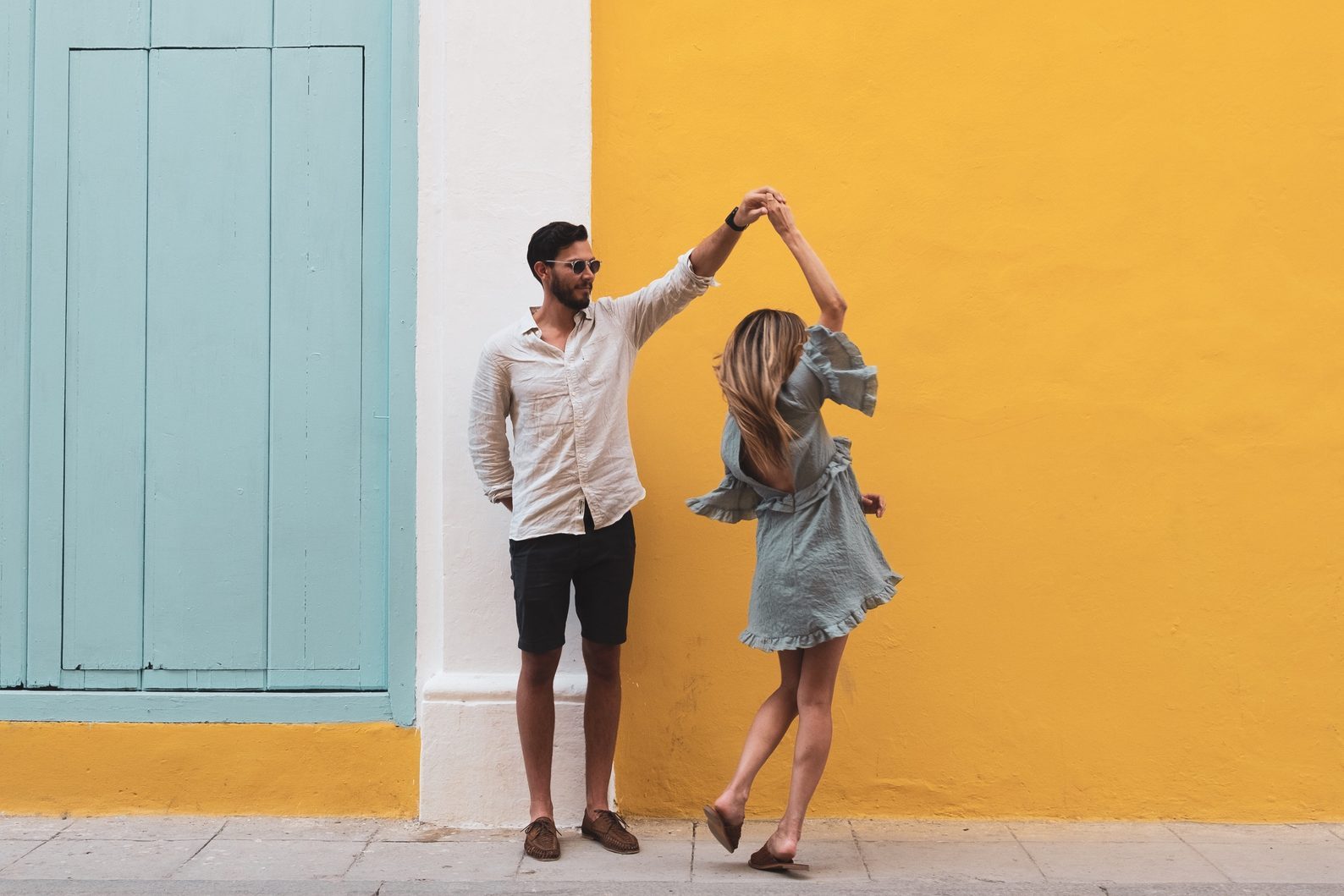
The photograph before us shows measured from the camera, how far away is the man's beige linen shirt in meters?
3.64

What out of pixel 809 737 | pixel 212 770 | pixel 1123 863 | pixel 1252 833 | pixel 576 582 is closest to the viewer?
pixel 809 737

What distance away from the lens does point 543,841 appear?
364cm

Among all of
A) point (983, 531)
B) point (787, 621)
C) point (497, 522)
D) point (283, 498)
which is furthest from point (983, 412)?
point (283, 498)

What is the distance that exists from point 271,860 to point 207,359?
1.66 meters

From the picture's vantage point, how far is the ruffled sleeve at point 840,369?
3336mm

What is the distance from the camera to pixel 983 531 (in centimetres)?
398

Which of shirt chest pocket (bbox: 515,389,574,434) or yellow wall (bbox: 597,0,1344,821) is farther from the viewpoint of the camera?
yellow wall (bbox: 597,0,1344,821)

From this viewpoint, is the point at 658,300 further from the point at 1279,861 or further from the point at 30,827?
the point at 30,827

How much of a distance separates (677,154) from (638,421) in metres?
0.90

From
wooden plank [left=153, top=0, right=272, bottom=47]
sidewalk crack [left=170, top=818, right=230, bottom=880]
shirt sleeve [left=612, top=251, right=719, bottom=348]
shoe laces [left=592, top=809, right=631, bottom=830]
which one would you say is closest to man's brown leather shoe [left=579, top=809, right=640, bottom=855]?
shoe laces [left=592, top=809, right=631, bottom=830]

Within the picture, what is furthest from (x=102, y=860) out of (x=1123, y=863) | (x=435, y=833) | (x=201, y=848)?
(x=1123, y=863)

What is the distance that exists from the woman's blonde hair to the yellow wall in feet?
2.05

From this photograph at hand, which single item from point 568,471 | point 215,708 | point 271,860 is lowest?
point 271,860

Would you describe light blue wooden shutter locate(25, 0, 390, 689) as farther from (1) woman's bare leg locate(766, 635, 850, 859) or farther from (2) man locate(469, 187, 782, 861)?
(1) woman's bare leg locate(766, 635, 850, 859)
